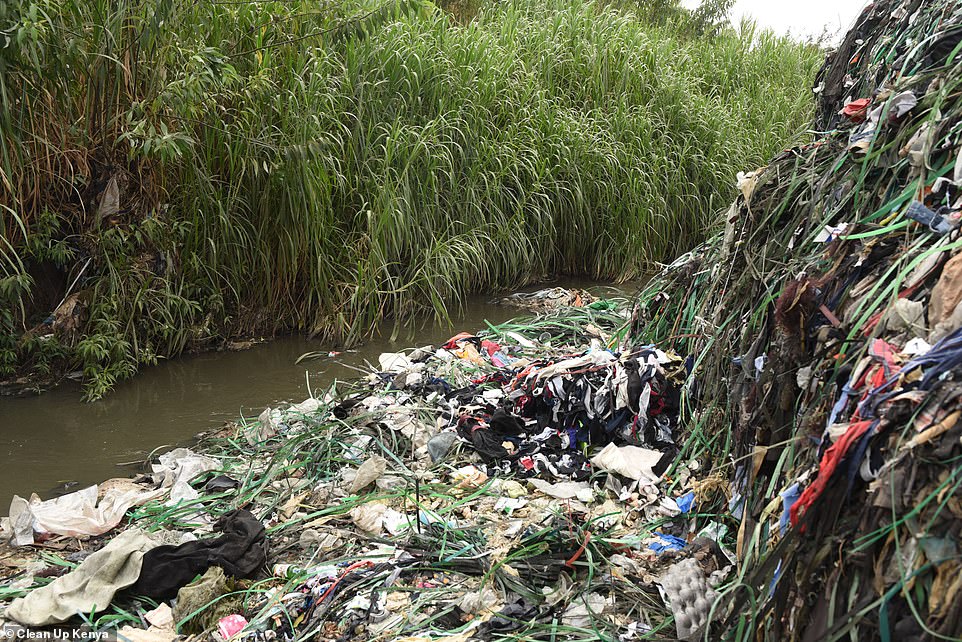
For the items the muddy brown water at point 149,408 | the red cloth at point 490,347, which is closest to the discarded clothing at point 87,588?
the muddy brown water at point 149,408

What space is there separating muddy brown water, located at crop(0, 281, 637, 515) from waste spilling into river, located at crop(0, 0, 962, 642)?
17.7 inches

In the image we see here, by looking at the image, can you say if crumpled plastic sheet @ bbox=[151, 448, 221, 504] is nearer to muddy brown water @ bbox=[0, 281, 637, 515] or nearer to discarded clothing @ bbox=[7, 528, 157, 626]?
muddy brown water @ bbox=[0, 281, 637, 515]

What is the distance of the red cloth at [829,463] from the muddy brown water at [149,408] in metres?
3.45

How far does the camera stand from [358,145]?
6234mm

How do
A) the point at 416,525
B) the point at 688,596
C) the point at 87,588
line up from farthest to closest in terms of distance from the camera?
the point at 416,525 < the point at 87,588 < the point at 688,596

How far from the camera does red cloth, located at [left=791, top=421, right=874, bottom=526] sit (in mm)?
1607

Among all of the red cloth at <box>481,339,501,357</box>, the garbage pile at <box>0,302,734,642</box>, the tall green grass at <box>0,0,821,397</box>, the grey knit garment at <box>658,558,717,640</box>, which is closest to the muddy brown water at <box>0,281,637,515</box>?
the tall green grass at <box>0,0,821,397</box>

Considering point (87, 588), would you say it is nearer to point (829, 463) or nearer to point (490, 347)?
point (829, 463)

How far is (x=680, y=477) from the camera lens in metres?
2.90

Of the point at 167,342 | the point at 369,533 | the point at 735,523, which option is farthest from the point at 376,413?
the point at 167,342

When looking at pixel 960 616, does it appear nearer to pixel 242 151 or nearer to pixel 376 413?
pixel 376 413

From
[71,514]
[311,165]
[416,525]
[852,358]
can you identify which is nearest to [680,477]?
[416,525]

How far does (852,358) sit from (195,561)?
219 cm

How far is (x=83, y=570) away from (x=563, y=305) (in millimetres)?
4805
